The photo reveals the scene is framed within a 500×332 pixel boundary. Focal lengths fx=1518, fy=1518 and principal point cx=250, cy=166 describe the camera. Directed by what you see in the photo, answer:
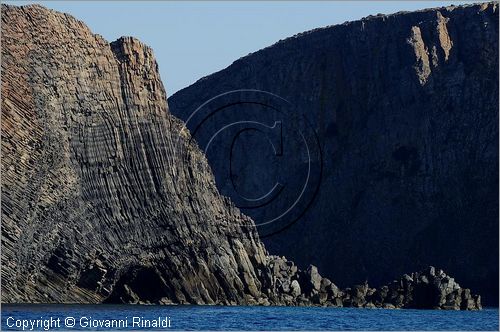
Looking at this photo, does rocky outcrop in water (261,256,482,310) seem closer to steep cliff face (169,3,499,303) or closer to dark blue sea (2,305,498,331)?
dark blue sea (2,305,498,331)

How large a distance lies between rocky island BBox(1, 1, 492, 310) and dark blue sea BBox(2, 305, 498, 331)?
4.15 m

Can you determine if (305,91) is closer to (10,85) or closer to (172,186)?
(172,186)

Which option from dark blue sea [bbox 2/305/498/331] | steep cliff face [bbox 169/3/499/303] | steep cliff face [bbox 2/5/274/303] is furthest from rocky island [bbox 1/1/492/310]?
steep cliff face [bbox 169/3/499/303]

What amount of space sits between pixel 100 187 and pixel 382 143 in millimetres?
52678

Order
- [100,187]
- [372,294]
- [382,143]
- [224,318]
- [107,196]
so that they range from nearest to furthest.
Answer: [224,318]
[100,187]
[107,196]
[372,294]
[382,143]

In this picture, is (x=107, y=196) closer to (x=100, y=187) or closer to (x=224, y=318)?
(x=100, y=187)

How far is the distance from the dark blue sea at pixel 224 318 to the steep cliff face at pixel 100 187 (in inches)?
162

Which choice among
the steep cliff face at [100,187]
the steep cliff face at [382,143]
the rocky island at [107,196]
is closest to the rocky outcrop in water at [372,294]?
the rocky island at [107,196]

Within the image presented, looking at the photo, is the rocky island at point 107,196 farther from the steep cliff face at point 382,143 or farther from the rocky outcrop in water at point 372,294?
the steep cliff face at point 382,143

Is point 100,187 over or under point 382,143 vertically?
under

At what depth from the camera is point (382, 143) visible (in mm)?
141500

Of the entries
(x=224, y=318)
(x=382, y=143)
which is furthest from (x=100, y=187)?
(x=382, y=143)

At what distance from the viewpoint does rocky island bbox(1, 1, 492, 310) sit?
8825 centimetres

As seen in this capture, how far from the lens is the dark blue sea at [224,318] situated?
68.8 m
